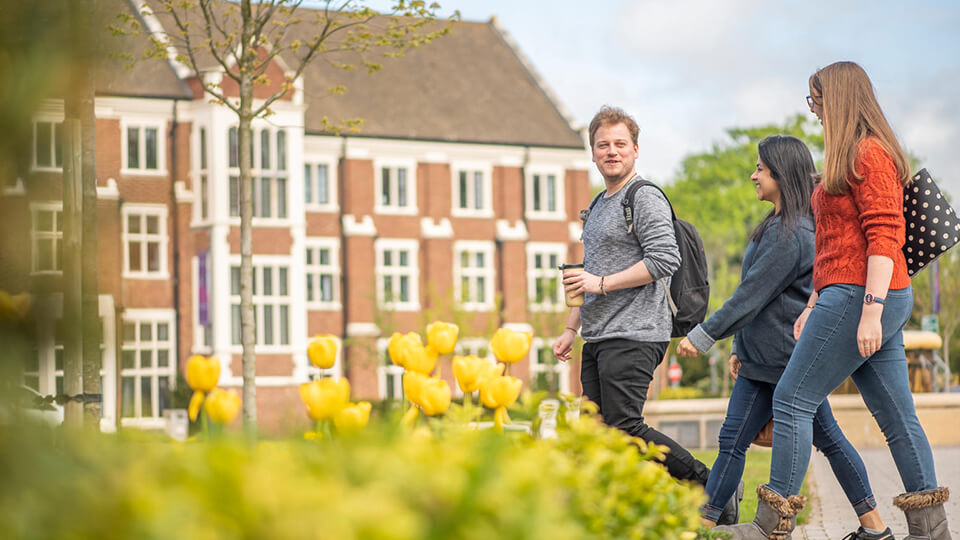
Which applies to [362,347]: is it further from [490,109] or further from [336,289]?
[490,109]

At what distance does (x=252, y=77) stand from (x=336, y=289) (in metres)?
22.9

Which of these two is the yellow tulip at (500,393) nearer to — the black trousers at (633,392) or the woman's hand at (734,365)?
the black trousers at (633,392)

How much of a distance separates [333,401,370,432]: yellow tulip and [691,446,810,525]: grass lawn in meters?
4.72

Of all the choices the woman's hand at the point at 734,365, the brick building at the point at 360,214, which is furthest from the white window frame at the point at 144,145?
the woman's hand at the point at 734,365

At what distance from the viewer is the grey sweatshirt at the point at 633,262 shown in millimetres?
5758

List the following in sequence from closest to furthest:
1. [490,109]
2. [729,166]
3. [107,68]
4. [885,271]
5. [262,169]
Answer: [107,68] < [885,271] < [262,169] < [490,109] < [729,166]

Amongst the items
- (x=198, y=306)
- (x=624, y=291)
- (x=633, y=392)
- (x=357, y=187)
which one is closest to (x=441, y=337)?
(x=633, y=392)

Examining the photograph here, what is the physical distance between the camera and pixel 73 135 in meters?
1.95

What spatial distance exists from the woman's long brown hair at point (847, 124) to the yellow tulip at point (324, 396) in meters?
3.01

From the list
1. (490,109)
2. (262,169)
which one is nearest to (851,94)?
(262,169)

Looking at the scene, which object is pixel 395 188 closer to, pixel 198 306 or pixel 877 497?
pixel 198 306

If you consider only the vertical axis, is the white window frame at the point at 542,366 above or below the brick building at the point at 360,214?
below

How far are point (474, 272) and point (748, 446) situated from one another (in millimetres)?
37372

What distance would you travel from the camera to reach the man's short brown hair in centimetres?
599
